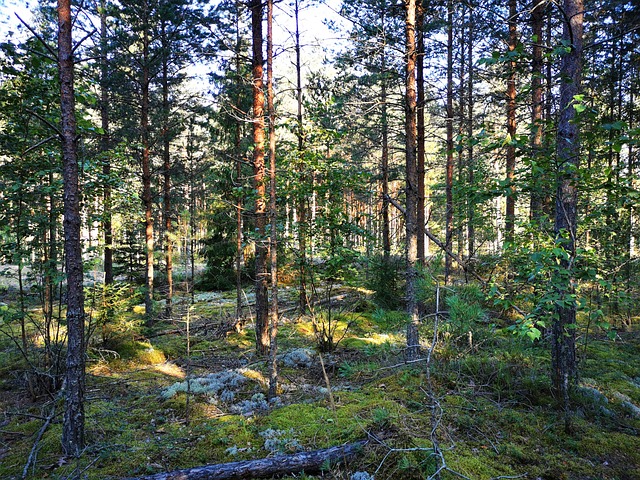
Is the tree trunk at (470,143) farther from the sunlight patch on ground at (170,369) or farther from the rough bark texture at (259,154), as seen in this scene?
the sunlight patch on ground at (170,369)

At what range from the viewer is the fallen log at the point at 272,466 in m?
3.63

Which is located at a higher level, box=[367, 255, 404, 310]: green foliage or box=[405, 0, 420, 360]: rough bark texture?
box=[405, 0, 420, 360]: rough bark texture

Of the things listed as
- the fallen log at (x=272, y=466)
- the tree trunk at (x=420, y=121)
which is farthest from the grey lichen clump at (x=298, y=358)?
the fallen log at (x=272, y=466)

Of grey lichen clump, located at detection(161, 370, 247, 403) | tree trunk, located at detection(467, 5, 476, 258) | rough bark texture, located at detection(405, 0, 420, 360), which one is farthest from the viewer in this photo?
rough bark texture, located at detection(405, 0, 420, 360)

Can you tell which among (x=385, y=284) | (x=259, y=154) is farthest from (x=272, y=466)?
(x=385, y=284)

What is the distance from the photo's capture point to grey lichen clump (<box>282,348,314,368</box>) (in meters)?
7.93

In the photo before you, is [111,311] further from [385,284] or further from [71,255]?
[385,284]

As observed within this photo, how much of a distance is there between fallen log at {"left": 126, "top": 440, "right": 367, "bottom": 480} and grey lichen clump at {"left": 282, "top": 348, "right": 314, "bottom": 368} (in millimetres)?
3984

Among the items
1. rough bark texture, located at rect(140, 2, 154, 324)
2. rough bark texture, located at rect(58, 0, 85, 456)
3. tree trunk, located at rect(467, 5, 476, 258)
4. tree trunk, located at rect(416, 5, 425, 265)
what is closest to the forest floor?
rough bark texture, located at rect(58, 0, 85, 456)

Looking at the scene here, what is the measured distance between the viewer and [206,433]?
487cm

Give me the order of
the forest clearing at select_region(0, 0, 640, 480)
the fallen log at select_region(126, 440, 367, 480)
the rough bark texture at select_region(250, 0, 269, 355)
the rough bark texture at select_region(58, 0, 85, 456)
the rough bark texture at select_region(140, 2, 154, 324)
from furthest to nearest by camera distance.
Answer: the rough bark texture at select_region(140, 2, 154, 324) < the rough bark texture at select_region(250, 0, 269, 355) < the rough bark texture at select_region(58, 0, 85, 456) < the forest clearing at select_region(0, 0, 640, 480) < the fallen log at select_region(126, 440, 367, 480)

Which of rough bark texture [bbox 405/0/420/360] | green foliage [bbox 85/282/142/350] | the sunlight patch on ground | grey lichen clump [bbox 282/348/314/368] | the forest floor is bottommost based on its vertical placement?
the sunlight patch on ground

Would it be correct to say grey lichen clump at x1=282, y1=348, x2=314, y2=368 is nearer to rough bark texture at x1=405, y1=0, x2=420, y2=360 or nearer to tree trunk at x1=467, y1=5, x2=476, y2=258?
rough bark texture at x1=405, y1=0, x2=420, y2=360

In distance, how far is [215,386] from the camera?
653cm
